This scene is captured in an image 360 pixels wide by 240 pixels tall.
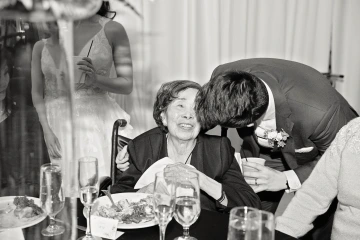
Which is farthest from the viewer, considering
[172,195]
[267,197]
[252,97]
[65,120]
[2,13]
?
[267,197]

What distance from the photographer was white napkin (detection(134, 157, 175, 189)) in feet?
6.41

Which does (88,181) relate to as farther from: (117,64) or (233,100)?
(117,64)

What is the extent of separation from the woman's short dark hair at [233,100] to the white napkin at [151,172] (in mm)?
261

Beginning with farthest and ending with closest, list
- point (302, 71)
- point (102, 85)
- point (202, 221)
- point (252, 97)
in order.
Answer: point (102, 85)
point (302, 71)
point (252, 97)
point (202, 221)

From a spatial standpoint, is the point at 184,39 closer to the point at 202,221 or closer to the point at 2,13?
the point at 202,221

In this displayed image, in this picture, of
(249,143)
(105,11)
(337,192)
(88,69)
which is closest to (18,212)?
(337,192)

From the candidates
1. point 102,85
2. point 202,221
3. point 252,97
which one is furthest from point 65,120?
point 102,85

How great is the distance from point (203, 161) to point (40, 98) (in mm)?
1533

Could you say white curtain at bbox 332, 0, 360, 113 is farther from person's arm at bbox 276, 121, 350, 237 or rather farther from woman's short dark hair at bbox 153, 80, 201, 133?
person's arm at bbox 276, 121, 350, 237

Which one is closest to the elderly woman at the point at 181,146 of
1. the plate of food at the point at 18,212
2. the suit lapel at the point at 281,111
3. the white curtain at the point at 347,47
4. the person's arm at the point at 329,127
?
the suit lapel at the point at 281,111

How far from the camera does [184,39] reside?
12.8 feet

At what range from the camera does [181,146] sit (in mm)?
2080

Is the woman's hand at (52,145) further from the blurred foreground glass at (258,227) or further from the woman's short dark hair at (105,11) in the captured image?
the woman's short dark hair at (105,11)

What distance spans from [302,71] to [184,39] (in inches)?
70.2
